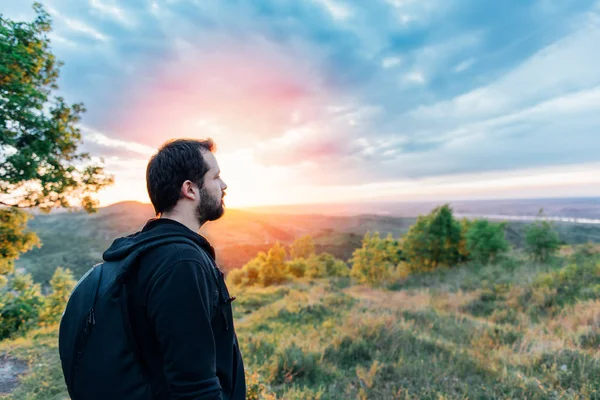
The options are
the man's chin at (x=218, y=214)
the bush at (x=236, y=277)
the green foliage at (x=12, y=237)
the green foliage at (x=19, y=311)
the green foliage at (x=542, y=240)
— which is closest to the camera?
the man's chin at (x=218, y=214)

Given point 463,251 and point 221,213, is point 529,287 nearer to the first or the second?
point 221,213

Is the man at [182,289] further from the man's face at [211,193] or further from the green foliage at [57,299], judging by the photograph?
the green foliage at [57,299]

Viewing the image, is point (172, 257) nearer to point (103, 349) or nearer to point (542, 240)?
point (103, 349)

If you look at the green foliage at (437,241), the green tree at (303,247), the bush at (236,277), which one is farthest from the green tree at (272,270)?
the green tree at (303,247)

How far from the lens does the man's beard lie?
1.86 meters

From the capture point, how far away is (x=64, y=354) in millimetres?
1582

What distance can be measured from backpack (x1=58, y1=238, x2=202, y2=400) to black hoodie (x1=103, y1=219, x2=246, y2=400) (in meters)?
0.05

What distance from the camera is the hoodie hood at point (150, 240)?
156 cm

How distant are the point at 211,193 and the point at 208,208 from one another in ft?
0.33

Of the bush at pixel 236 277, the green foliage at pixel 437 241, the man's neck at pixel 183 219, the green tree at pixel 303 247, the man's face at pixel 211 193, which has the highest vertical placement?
the man's face at pixel 211 193

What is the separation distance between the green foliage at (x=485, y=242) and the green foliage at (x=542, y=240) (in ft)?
17.7

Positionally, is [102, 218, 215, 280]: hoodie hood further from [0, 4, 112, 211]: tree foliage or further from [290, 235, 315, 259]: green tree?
[290, 235, 315, 259]: green tree

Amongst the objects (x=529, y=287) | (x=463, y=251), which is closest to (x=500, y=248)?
(x=463, y=251)

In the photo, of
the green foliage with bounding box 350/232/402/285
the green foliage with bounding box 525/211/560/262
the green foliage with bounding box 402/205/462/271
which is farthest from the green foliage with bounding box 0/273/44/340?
the green foliage with bounding box 402/205/462/271
